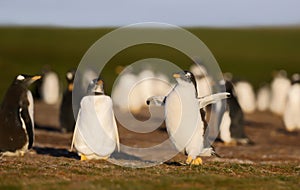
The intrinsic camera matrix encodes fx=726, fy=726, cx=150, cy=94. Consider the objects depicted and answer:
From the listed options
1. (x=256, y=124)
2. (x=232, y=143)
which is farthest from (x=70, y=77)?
(x=256, y=124)

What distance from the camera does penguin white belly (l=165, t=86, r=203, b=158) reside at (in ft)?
41.8

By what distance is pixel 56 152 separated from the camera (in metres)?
16.9

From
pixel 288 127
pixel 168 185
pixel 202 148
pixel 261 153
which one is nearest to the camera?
pixel 168 185

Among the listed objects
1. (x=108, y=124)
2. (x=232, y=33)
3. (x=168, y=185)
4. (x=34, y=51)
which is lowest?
(x=168, y=185)

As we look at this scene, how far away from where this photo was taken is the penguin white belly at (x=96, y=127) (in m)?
13.5

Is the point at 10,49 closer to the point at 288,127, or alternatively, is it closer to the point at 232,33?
the point at 232,33

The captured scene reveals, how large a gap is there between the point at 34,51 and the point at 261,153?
5470cm

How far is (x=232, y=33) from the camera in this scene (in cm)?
9619

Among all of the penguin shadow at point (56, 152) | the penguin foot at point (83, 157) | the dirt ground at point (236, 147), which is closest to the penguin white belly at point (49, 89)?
the dirt ground at point (236, 147)

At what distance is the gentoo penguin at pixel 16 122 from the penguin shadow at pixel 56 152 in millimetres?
890

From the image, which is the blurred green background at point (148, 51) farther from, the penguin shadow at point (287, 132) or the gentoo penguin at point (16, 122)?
the gentoo penguin at point (16, 122)

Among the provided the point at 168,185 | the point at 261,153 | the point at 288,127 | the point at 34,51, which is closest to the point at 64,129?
the point at 261,153

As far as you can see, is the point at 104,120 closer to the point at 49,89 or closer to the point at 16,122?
the point at 16,122

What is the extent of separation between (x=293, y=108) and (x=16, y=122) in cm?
1512
